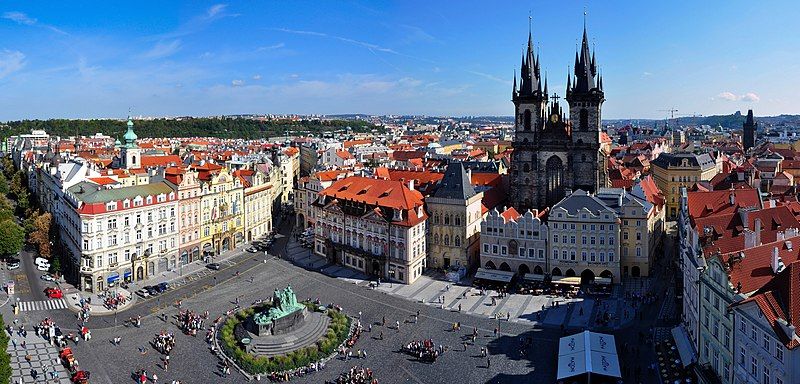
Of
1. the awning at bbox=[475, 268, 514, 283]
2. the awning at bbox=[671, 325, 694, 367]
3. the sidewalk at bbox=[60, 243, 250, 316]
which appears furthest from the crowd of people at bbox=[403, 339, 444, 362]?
the sidewalk at bbox=[60, 243, 250, 316]

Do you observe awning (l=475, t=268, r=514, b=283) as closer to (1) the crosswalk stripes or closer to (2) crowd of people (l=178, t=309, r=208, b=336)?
(2) crowd of people (l=178, t=309, r=208, b=336)

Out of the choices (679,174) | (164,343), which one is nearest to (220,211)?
(164,343)

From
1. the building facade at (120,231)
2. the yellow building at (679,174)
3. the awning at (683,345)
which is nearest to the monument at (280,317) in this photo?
the building facade at (120,231)

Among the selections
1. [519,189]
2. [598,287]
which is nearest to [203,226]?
[519,189]

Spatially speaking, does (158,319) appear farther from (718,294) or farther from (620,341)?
(718,294)

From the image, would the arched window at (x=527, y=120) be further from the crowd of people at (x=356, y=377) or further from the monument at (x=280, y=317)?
the crowd of people at (x=356, y=377)

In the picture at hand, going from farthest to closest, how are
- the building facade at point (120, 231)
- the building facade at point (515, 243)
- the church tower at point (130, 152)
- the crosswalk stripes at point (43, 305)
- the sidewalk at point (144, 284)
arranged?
the church tower at point (130, 152)
the building facade at point (515, 243)
the building facade at point (120, 231)
the sidewalk at point (144, 284)
the crosswalk stripes at point (43, 305)
